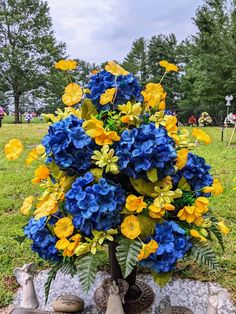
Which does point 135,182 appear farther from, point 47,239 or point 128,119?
Result: point 47,239

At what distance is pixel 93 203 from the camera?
114 centimetres

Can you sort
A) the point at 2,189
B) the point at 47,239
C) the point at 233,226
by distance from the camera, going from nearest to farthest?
the point at 47,239 → the point at 233,226 → the point at 2,189

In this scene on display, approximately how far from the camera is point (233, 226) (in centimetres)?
267

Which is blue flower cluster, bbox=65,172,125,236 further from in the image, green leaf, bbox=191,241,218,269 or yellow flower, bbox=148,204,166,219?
green leaf, bbox=191,241,218,269

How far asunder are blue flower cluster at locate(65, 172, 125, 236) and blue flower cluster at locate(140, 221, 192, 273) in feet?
0.55

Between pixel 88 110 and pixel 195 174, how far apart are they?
0.50 m

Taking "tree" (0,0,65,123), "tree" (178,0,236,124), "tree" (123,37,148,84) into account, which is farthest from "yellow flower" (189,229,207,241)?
"tree" (123,37,148,84)

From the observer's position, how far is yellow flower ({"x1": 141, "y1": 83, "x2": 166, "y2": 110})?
1.37 metres

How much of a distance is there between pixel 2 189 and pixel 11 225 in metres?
1.13

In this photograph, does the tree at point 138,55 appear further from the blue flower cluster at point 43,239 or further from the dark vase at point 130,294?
the blue flower cluster at point 43,239

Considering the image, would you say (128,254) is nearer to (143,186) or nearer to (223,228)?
(143,186)

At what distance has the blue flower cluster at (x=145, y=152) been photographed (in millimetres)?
1142

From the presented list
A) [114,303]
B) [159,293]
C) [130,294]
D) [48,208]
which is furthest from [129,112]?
[159,293]

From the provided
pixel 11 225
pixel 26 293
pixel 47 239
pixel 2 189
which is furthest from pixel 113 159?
pixel 2 189
